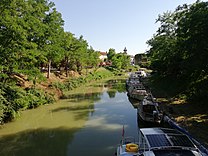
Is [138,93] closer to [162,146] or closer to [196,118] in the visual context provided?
[196,118]

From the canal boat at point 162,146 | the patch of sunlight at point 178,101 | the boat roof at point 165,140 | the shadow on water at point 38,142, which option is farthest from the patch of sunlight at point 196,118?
the shadow on water at point 38,142

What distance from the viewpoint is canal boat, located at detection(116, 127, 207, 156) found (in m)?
9.08

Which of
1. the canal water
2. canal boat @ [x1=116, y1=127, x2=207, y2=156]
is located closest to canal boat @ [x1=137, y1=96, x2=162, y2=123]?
the canal water

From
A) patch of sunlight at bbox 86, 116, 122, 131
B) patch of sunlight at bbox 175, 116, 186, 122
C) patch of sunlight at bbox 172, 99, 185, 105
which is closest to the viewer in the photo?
patch of sunlight at bbox 175, 116, 186, 122

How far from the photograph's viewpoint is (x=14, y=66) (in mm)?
21812

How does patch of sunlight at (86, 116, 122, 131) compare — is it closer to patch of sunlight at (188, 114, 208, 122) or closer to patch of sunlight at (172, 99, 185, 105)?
patch of sunlight at (188, 114, 208, 122)

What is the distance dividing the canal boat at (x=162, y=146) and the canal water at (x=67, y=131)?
322 cm

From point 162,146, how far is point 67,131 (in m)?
10.8

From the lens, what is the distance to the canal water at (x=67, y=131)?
1491cm

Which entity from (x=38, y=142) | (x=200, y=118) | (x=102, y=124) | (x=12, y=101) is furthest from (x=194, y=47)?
(x=12, y=101)

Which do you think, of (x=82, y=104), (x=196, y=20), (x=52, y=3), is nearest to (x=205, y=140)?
(x=196, y=20)

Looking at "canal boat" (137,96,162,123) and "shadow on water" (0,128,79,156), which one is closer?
"shadow on water" (0,128,79,156)

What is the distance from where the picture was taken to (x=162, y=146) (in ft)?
31.0

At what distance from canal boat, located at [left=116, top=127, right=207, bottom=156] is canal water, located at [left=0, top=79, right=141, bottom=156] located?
3.22 metres
